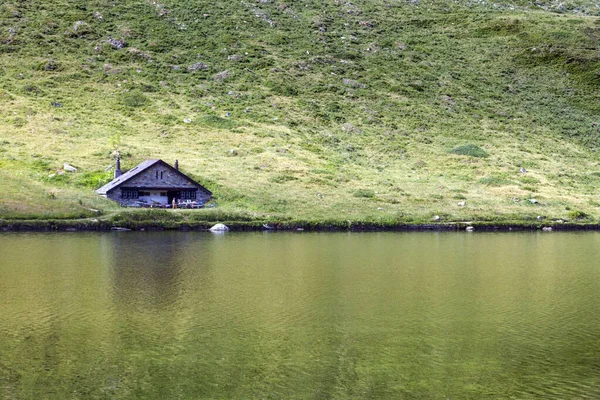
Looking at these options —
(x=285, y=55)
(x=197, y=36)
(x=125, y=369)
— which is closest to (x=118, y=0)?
(x=197, y=36)

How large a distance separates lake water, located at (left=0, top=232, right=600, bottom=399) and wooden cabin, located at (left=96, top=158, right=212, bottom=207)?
24.7m

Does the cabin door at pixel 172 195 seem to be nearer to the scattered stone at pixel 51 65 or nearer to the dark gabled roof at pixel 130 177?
the dark gabled roof at pixel 130 177

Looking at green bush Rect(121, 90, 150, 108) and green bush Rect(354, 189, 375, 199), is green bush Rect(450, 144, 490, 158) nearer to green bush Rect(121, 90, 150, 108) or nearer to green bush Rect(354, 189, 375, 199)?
green bush Rect(354, 189, 375, 199)

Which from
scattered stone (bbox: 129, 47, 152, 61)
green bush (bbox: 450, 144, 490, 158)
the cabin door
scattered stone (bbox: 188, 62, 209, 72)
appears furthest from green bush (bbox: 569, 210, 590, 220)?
scattered stone (bbox: 129, 47, 152, 61)

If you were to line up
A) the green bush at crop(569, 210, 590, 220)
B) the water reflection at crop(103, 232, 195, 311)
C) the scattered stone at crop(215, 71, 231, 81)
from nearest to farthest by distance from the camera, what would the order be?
the water reflection at crop(103, 232, 195, 311), the green bush at crop(569, 210, 590, 220), the scattered stone at crop(215, 71, 231, 81)

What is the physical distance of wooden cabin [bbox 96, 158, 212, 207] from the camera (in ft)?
249

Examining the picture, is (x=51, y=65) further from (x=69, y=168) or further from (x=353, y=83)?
(x=353, y=83)

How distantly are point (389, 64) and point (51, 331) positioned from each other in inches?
5122

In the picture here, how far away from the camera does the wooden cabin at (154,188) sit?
7575 centimetres

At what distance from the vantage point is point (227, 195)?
79.1 metres

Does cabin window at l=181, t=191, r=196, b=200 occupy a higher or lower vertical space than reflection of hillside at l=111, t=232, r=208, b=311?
higher

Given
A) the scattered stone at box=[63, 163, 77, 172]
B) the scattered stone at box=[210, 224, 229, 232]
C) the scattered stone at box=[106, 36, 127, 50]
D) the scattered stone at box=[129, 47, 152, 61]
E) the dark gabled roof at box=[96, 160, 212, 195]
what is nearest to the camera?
the scattered stone at box=[210, 224, 229, 232]

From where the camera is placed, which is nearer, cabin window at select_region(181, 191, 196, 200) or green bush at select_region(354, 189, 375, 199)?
cabin window at select_region(181, 191, 196, 200)

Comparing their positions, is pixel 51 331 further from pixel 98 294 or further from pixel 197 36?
pixel 197 36
